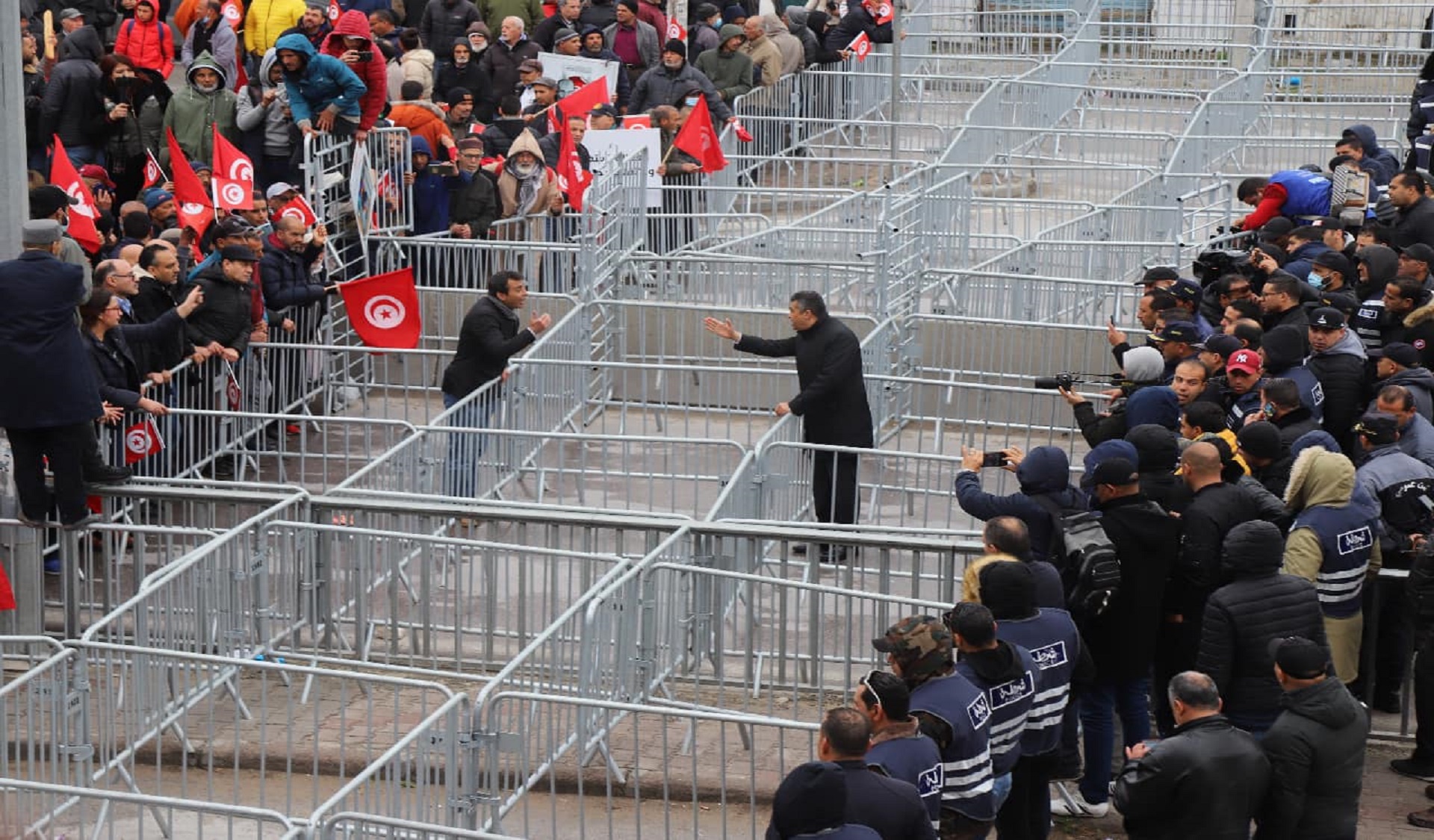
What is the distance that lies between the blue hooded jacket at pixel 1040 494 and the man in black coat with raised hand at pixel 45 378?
4.72 m

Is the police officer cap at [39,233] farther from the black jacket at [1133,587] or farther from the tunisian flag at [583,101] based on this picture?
the tunisian flag at [583,101]

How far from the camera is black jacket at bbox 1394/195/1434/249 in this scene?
1573 centimetres

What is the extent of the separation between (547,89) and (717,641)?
11.1 m

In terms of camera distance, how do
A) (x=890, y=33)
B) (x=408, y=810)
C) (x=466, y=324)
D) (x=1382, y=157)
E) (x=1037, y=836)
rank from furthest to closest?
(x=890, y=33), (x=1382, y=157), (x=466, y=324), (x=1037, y=836), (x=408, y=810)

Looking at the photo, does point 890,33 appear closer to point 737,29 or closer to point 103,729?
point 737,29

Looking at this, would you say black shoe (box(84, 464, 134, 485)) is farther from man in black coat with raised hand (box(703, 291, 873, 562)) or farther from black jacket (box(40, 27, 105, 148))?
black jacket (box(40, 27, 105, 148))

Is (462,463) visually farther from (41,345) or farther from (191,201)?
(191,201)

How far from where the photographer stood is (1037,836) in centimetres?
952

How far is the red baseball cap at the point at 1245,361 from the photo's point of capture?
11945 mm

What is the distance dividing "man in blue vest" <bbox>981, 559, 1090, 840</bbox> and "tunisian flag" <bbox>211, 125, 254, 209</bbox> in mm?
7984

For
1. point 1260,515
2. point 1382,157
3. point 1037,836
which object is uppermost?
point 1382,157

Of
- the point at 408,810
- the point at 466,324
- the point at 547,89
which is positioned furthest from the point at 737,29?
the point at 408,810

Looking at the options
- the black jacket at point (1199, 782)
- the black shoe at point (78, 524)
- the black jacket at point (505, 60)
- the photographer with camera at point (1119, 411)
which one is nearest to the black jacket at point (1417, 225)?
the photographer with camera at point (1119, 411)

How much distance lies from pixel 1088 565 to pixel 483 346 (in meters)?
5.69
